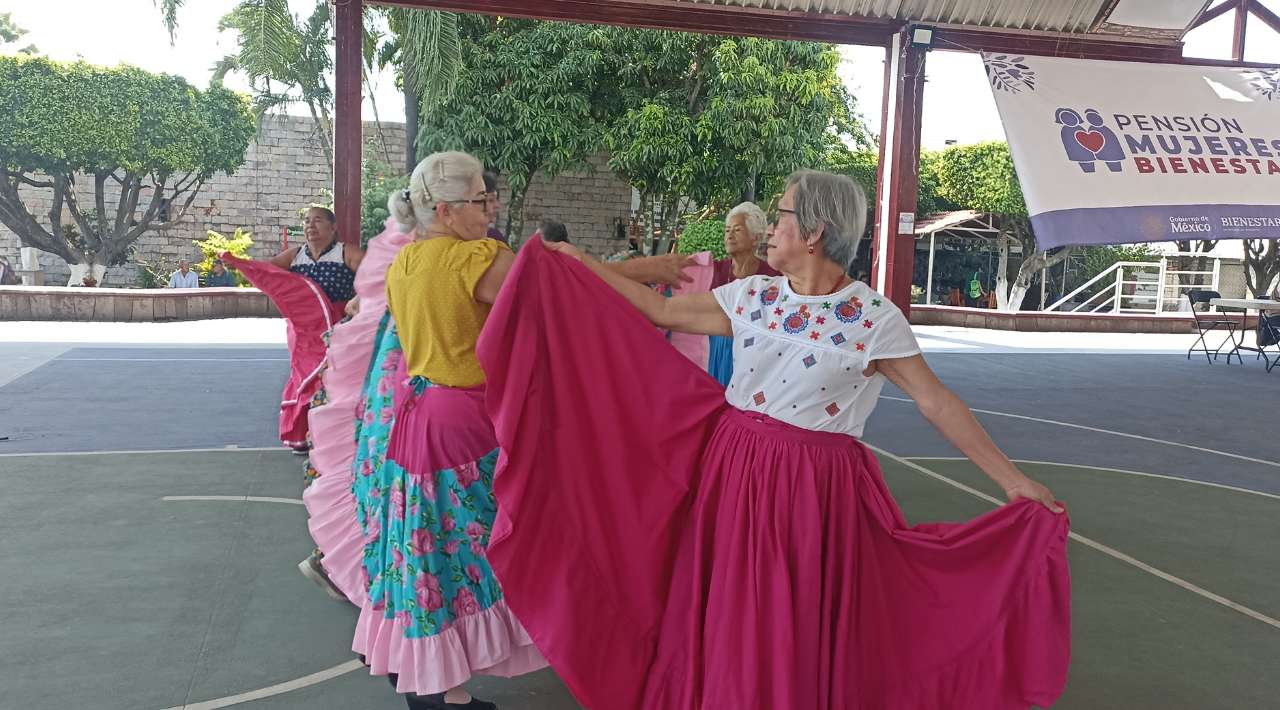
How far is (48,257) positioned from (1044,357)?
62.3 feet

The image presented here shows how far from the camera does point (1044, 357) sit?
13.8m

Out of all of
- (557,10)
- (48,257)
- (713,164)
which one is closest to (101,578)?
(557,10)

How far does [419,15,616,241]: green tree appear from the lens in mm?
16250

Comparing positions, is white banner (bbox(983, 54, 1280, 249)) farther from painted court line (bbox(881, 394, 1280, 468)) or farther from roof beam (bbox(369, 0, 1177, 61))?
painted court line (bbox(881, 394, 1280, 468))

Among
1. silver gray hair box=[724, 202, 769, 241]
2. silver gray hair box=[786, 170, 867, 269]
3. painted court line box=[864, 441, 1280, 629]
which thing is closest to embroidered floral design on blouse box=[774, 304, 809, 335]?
silver gray hair box=[786, 170, 867, 269]

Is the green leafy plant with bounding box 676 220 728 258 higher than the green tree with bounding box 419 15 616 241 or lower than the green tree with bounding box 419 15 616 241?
lower

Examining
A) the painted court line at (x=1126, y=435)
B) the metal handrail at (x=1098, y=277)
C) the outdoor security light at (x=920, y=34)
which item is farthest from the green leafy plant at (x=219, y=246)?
the metal handrail at (x=1098, y=277)

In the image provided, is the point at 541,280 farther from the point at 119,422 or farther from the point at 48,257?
the point at 48,257

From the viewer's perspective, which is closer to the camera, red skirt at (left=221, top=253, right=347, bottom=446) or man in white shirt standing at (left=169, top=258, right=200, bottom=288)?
red skirt at (left=221, top=253, right=347, bottom=446)

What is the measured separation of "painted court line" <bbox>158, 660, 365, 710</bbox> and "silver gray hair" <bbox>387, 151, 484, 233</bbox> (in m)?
1.40

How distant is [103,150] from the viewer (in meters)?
18.9

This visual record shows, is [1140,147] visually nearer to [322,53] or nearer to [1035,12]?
[1035,12]

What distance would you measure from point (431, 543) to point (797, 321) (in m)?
1.12

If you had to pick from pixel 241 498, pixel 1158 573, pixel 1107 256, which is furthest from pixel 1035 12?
pixel 1107 256
